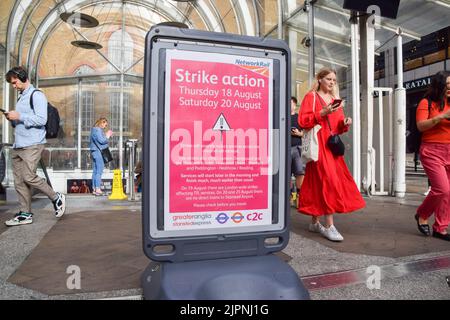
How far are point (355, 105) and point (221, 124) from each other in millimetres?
5623

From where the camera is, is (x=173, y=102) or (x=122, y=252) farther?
(x=122, y=252)

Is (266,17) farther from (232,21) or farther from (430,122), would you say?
(430,122)

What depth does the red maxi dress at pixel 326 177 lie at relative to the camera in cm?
363

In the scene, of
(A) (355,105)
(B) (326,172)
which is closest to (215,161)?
(B) (326,172)

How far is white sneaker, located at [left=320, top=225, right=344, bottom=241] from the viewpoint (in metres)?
3.64

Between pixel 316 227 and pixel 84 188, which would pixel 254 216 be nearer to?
pixel 316 227

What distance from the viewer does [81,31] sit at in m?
14.2

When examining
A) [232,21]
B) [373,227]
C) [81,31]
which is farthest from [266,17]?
[373,227]

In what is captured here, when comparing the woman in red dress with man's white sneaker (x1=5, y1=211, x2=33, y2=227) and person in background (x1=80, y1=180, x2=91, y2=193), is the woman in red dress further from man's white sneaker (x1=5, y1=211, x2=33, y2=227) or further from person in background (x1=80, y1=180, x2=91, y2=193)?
person in background (x1=80, y1=180, x2=91, y2=193)

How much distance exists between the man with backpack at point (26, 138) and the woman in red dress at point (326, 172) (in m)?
2.80

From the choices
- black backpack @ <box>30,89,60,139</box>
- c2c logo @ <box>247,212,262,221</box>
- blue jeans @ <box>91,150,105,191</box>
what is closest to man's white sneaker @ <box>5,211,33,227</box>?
black backpack @ <box>30,89,60,139</box>

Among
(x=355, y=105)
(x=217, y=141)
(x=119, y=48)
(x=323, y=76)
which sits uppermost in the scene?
(x=119, y=48)

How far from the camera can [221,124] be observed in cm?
219
